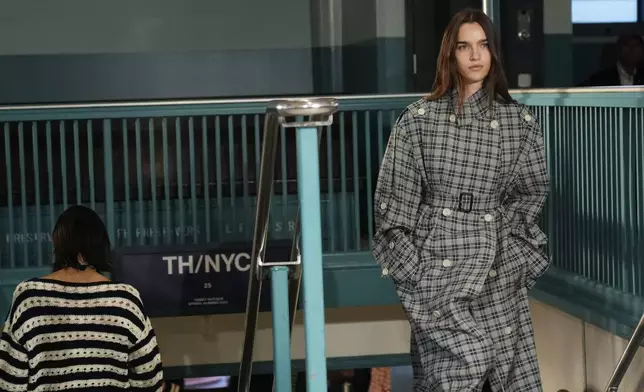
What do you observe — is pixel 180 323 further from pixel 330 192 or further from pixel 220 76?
pixel 220 76

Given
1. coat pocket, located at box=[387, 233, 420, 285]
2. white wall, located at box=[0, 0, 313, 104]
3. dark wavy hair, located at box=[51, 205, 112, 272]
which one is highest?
white wall, located at box=[0, 0, 313, 104]

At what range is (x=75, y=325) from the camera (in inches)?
153

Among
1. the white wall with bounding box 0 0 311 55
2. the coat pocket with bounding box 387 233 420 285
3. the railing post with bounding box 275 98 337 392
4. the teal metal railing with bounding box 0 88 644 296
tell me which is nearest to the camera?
the railing post with bounding box 275 98 337 392

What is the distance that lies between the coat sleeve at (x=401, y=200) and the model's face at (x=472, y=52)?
9.8 inches

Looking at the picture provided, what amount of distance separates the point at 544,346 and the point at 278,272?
219 cm

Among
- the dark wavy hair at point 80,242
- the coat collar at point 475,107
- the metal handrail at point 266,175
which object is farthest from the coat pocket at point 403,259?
the dark wavy hair at point 80,242

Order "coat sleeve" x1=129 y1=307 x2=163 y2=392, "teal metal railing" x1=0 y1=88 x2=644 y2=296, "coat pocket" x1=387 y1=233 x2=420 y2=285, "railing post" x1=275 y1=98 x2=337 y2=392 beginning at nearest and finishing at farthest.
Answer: "railing post" x1=275 y1=98 x2=337 y2=392 → "coat sleeve" x1=129 y1=307 x2=163 y2=392 → "coat pocket" x1=387 y1=233 x2=420 y2=285 → "teal metal railing" x1=0 y1=88 x2=644 y2=296

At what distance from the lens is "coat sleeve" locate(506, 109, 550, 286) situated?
4.16 meters

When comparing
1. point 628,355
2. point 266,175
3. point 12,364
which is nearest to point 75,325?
point 12,364

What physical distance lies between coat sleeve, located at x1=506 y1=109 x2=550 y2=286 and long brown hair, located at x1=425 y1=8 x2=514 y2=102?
0.14m

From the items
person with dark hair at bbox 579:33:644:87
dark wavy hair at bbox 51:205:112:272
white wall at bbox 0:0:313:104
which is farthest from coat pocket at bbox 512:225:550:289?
white wall at bbox 0:0:313:104

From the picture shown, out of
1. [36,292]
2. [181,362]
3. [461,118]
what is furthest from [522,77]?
[36,292]

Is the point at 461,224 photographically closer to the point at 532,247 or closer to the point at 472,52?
the point at 532,247

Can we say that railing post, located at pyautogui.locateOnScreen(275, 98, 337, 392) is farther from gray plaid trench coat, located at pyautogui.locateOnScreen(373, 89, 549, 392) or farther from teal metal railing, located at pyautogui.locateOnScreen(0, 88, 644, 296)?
teal metal railing, located at pyautogui.locateOnScreen(0, 88, 644, 296)
